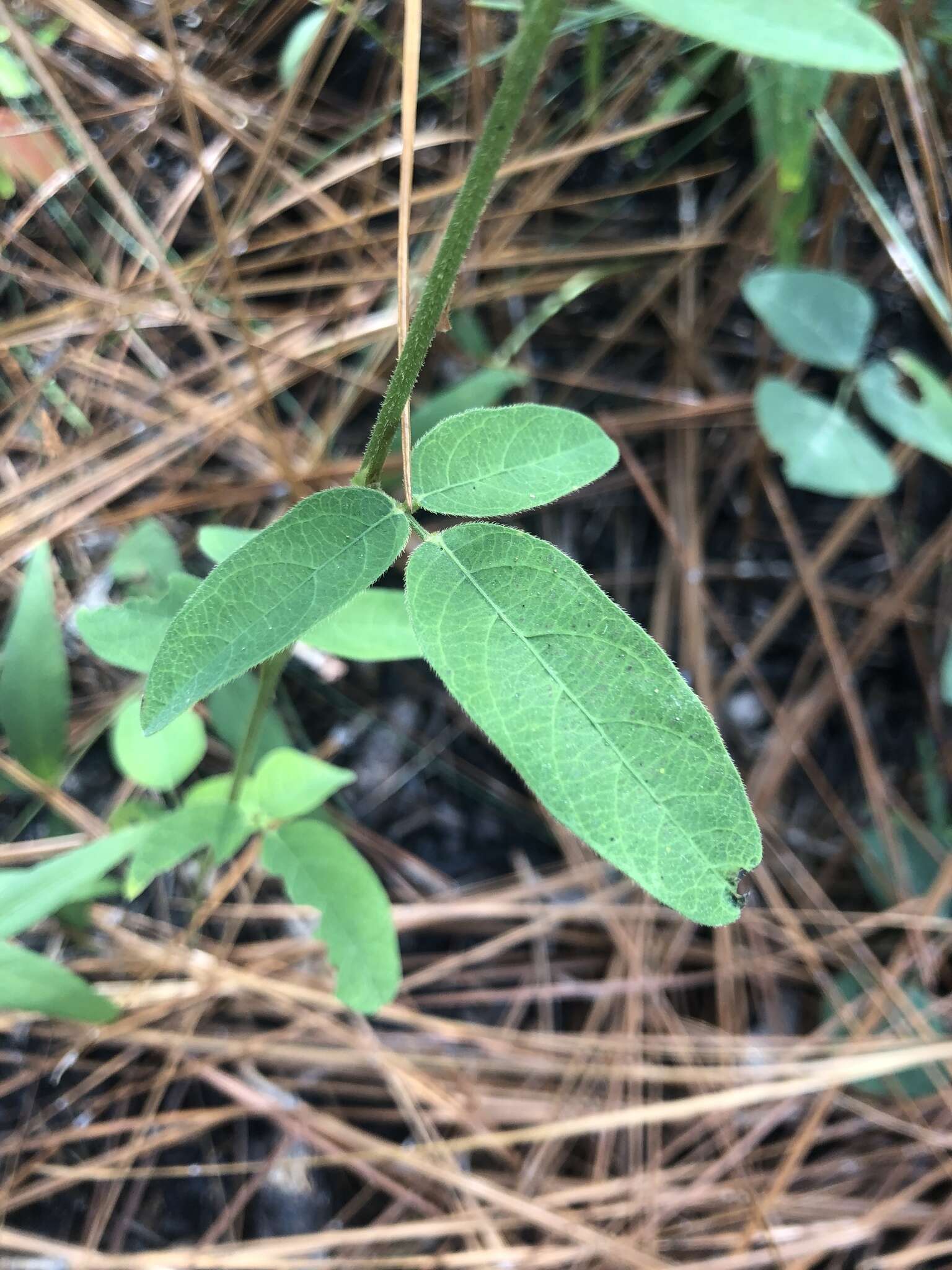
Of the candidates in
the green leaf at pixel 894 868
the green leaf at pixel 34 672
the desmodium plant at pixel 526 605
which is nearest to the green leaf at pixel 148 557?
the green leaf at pixel 34 672

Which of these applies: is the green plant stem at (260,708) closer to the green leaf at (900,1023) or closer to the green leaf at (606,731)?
the green leaf at (606,731)

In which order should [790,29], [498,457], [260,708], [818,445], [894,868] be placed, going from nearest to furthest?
1. [790,29]
2. [498,457]
3. [260,708]
4. [818,445]
5. [894,868]

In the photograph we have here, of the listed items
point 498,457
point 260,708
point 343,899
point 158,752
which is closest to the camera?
point 498,457

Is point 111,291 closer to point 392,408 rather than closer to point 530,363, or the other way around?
point 530,363

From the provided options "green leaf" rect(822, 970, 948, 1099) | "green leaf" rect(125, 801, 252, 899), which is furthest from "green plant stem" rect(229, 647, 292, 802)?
"green leaf" rect(822, 970, 948, 1099)

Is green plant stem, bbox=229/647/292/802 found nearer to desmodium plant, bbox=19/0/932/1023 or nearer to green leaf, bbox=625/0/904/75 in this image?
desmodium plant, bbox=19/0/932/1023

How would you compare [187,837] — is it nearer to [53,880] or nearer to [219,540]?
[53,880]

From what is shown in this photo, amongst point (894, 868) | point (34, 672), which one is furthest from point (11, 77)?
point (894, 868)
